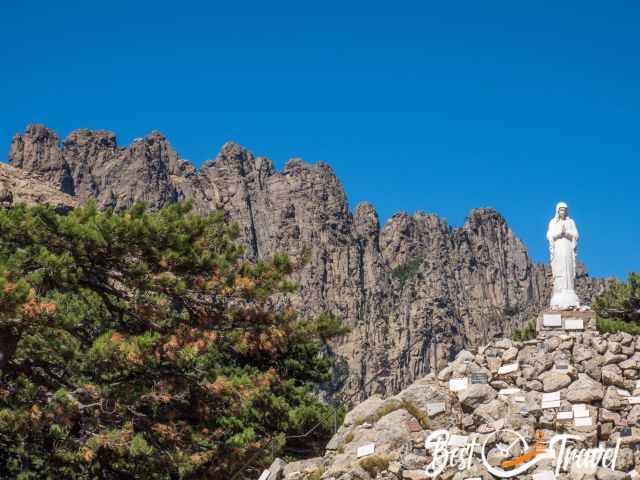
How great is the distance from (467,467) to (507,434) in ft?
2.97

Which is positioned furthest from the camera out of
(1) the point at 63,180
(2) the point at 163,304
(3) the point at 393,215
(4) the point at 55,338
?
(3) the point at 393,215

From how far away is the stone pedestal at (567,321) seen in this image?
16.9 meters

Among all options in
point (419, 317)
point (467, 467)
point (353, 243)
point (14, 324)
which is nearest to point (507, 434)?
point (467, 467)

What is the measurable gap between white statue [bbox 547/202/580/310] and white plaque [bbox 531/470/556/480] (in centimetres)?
493

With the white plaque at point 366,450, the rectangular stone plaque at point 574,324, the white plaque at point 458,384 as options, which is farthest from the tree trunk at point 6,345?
the rectangular stone plaque at point 574,324

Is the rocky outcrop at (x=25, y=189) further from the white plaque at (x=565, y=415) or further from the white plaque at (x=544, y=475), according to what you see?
the white plaque at (x=544, y=475)

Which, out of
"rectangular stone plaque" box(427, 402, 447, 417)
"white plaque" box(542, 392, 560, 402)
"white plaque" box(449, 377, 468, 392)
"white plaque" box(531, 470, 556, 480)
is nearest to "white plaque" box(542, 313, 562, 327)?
"white plaque" box(542, 392, 560, 402)

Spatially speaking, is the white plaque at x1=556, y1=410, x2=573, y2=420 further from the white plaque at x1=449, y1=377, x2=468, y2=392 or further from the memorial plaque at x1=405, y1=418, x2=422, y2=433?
the memorial plaque at x1=405, y1=418, x2=422, y2=433

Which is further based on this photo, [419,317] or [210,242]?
[419,317]

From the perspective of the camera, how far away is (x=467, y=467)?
14125mm

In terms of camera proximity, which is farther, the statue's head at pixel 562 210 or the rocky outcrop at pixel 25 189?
the rocky outcrop at pixel 25 189

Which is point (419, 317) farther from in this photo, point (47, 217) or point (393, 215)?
point (47, 217)

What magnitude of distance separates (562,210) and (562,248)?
757 millimetres

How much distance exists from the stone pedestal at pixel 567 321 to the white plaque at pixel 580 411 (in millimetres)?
2236
